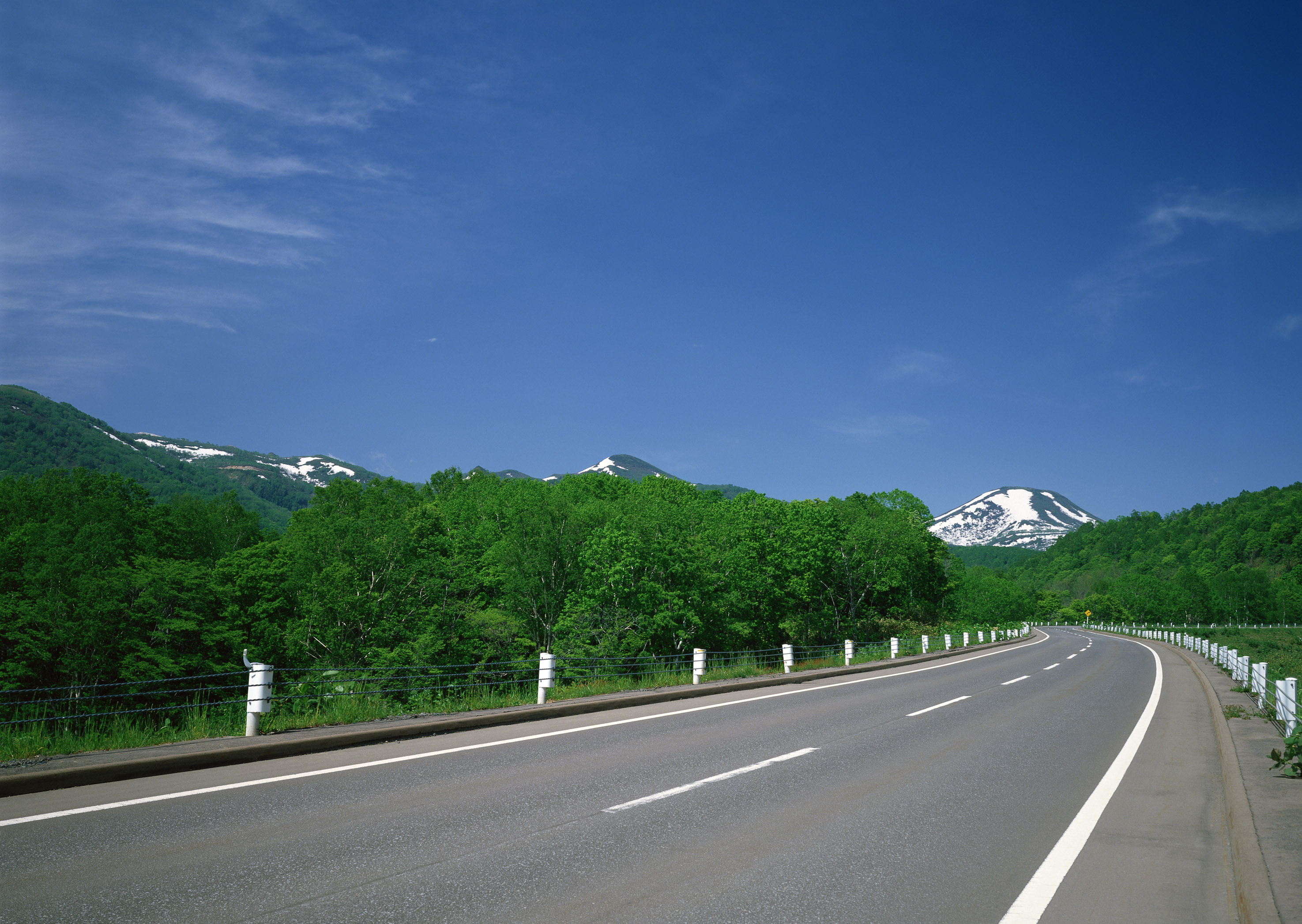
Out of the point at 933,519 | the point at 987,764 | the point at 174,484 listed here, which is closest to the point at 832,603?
the point at 933,519

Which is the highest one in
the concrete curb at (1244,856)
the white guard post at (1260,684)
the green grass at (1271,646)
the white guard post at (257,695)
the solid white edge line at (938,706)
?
the white guard post at (257,695)

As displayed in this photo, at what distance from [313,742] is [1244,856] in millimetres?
8884

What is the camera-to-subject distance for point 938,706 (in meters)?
15.1

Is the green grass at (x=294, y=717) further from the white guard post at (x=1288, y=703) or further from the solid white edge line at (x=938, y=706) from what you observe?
the white guard post at (x=1288, y=703)

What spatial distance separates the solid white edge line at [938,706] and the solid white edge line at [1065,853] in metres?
3.87

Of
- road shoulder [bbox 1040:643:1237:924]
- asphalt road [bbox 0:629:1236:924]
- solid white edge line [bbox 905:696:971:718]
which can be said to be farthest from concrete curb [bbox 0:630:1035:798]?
road shoulder [bbox 1040:643:1237:924]

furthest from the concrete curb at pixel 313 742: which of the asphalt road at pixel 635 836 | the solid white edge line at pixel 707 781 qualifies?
the solid white edge line at pixel 707 781

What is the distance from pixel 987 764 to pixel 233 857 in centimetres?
759

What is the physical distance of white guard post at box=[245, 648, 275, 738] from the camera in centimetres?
928

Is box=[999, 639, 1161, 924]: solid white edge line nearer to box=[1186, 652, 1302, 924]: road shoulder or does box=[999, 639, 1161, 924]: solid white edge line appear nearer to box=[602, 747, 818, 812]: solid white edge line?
box=[1186, 652, 1302, 924]: road shoulder

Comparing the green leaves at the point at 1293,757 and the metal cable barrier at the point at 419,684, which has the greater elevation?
the green leaves at the point at 1293,757

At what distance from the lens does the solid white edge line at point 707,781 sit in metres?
6.53

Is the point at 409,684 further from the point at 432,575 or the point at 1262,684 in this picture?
the point at 1262,684

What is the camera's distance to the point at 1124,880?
16.4ft
